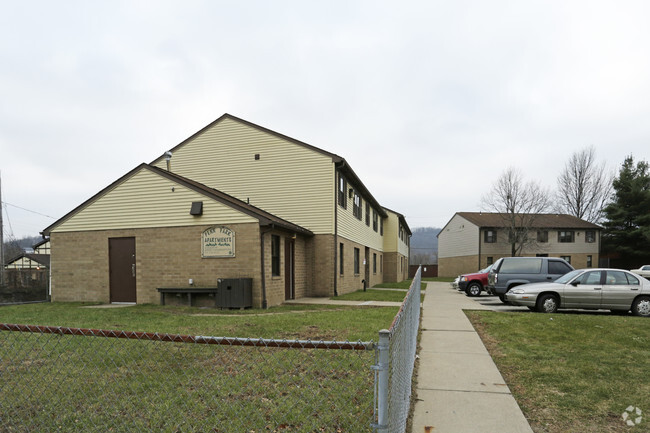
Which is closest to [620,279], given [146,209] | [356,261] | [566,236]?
[356,261]

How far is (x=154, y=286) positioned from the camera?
1412 centimetres

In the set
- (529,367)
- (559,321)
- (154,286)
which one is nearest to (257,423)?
(529,367)

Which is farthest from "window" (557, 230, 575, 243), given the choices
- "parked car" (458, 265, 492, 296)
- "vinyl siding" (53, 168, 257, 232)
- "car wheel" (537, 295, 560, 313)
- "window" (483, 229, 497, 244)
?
"vinyl siding" (53, 168, 257, 232)

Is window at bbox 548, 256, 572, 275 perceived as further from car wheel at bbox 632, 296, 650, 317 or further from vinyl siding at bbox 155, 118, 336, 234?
vinyl siding at bbox 155, 118, 336, 234

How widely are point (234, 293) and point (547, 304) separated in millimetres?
9474

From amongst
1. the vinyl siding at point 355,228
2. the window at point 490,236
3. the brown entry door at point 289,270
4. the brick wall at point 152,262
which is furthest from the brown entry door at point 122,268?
the window at point 490,236

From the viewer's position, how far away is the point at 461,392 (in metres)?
4.95

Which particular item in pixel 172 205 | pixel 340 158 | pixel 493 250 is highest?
pixel 340 158

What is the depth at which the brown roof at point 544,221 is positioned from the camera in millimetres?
42750

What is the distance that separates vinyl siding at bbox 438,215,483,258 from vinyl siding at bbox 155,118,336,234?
1190 inches

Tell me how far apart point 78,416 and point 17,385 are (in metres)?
1.63

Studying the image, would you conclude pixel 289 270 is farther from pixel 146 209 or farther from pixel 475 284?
pixel 475 284

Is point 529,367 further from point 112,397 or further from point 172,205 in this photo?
point 172,205

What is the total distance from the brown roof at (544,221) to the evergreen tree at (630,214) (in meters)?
2.16
